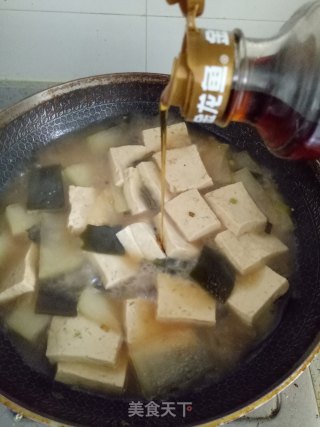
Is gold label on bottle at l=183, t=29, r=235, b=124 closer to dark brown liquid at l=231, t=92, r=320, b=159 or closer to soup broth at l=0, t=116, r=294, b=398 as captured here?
dark brown liquid at l=231, t=92, r=320, b=159

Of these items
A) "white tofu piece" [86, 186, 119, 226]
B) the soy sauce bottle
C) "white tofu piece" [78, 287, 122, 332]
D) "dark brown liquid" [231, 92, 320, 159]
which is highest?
the soy sauce bottle

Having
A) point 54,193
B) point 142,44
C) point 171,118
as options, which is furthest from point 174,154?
point 142,44

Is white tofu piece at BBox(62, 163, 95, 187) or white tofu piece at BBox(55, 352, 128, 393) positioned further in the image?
white tofu piece at BBox(62, 163, 95, 187)

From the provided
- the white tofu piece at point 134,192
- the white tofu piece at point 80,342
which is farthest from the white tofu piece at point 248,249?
the white tofu piece at point 80,342

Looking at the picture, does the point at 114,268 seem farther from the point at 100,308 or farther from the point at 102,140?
the point at 102,140

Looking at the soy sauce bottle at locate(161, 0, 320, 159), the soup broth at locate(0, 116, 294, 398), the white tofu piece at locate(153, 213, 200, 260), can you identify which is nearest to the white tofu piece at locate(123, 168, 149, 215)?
the soup broth at locate(0, 116, 294, 398)

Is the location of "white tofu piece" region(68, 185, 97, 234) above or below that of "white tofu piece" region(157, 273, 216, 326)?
above
